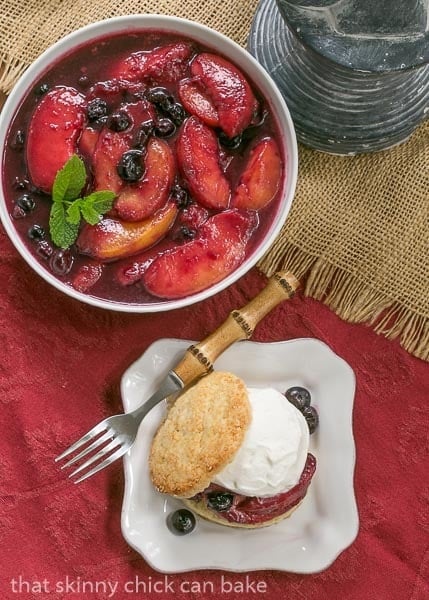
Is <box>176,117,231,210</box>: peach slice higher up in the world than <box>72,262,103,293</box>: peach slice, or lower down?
higher up

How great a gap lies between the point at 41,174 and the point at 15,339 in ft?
1.33

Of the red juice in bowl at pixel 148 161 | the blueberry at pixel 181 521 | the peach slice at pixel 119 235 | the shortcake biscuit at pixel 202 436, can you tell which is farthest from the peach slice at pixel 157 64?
the blueberry at pixel 181 521

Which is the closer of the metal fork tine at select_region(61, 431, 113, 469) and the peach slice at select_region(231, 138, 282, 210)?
the peach slice at select_region(231, 138, 282, 210)

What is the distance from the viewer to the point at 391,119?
1370 mm

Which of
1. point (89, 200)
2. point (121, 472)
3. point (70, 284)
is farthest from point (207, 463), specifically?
point (89, 200)

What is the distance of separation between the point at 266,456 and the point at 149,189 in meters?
0.52

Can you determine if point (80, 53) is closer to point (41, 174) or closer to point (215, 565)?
point (41, 174)

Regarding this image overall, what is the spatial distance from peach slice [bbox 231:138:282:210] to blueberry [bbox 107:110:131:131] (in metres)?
0.20

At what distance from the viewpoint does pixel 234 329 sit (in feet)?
4.79

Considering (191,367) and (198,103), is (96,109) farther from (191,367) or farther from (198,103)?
(191,367)

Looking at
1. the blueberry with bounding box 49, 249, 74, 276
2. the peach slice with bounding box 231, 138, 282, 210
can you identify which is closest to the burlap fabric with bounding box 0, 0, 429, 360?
the peach slice with bounding box 231, 138, 282, 210

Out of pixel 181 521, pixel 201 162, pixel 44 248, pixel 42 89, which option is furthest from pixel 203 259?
pixel 181 521

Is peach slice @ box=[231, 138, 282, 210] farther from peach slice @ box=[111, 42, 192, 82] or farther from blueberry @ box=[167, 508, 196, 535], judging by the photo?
blueberry @ box=[167, 508, 196, 535]

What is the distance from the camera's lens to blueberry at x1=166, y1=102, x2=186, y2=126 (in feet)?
4.16
